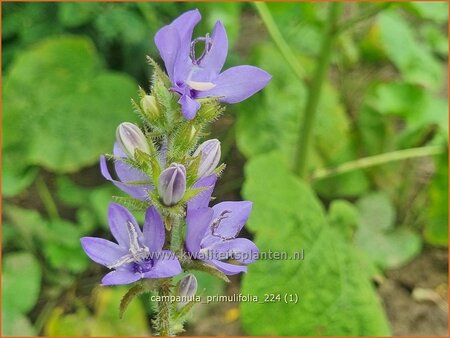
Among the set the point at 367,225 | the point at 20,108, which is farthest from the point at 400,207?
the point at 20,108

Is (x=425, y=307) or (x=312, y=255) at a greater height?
(x=312, y=255)

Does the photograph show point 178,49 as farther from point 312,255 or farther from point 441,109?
point 441,109

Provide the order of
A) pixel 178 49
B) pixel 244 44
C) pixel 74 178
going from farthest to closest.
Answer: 1. pixel 244 44
2. pixel 74 178
3. pixel 178 49

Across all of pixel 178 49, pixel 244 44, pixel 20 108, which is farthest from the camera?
pixel 244 44

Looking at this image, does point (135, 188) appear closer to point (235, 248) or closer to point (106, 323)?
point (235, 248)

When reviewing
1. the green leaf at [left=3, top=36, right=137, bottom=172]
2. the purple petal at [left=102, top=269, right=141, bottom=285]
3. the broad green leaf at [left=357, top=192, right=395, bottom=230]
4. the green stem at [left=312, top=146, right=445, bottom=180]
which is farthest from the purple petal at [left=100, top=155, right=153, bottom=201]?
the broad green leaf at [left=357, top=192, right=395, bottom=230]

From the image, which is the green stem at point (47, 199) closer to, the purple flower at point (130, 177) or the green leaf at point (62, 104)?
the green leaf at point (62, 104)

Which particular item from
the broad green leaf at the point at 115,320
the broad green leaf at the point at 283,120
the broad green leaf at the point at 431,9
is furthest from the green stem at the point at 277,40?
the broad green leaf at the point at 115,320
